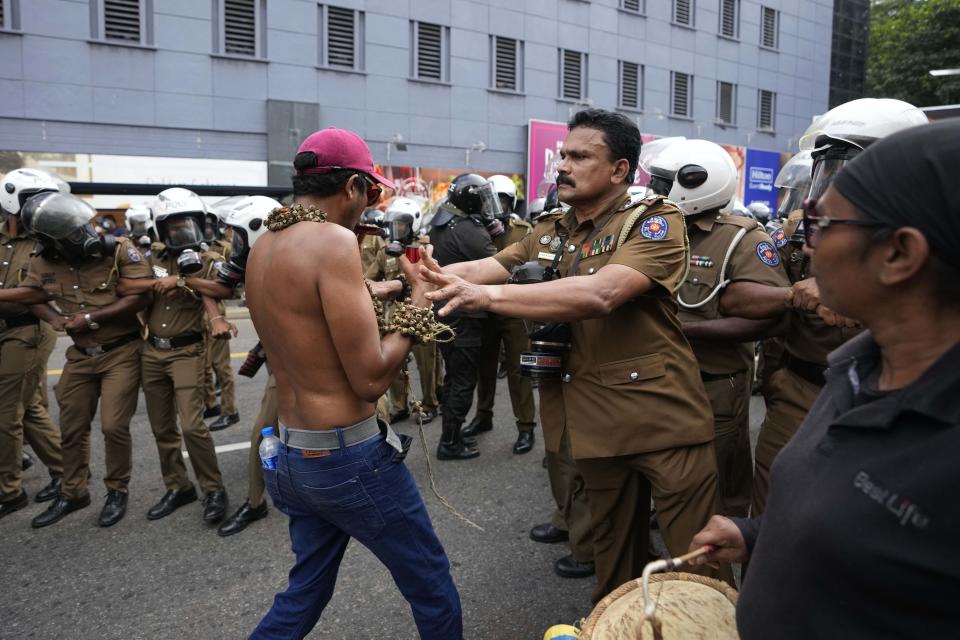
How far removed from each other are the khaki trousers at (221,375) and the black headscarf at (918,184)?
6187 millimetres

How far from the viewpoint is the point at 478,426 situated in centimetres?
626

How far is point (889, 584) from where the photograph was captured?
3.52ft

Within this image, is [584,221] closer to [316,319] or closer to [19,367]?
[316,319]

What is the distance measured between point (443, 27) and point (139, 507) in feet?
58.8

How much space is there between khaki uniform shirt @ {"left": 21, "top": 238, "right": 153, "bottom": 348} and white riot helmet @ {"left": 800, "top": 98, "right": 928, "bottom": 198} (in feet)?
13.4

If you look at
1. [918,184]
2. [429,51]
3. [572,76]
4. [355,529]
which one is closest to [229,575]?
[355,529]

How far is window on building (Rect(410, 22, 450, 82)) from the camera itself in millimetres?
19609

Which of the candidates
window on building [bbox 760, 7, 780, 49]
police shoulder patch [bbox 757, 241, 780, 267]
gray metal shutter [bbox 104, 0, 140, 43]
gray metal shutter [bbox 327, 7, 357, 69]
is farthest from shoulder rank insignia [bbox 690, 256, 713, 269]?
window on building [bbox 760, 7, 780, 49]

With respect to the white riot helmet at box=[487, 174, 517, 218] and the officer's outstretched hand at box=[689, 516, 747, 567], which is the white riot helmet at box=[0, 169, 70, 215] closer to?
the white riot helmet at box=[487, 174, 517, 218]

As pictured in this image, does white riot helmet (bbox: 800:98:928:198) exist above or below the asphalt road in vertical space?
above

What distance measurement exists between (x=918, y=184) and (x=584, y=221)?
5.96 feet

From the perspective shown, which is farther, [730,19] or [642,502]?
[730,19]

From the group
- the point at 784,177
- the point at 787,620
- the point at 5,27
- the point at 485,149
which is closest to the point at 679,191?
the point at 784,177

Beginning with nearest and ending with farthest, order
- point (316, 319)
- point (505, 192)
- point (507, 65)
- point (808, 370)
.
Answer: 1. point (316, 319)
2. point (808, 370)
3. point (505, 192)
4. point (507, 65)
